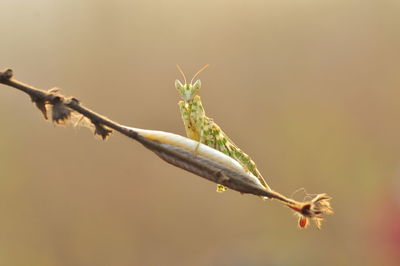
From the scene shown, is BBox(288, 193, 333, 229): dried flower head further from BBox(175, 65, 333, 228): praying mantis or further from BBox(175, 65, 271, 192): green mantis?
BBox(175, 65, 271, 192): green mantis

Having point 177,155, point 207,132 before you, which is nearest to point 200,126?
point 207,132

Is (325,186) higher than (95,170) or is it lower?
higher

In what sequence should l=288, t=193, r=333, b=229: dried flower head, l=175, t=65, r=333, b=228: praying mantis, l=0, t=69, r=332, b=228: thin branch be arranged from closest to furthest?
l=0, t=69, r=332, b=228: thin branch, l=288, t=193, r=333, b=229: dried flower head, l=175, t=65, r=333, b=228: praying mantis

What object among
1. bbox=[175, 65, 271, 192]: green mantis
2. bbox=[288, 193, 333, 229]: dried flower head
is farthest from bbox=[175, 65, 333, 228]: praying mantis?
bbox=[288, 193, 333, 229]: dried flower head

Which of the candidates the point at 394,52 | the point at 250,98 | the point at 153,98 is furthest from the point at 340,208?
the point at 153,98

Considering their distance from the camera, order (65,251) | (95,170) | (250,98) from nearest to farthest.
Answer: (65,251), (95,170), (250,98)

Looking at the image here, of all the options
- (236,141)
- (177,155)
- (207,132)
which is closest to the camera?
(177,155)

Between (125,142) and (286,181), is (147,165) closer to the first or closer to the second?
(125,142)

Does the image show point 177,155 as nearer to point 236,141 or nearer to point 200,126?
point 200,126

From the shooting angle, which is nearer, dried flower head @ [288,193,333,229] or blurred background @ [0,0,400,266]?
dried flower head @ [288,193,333,229]
